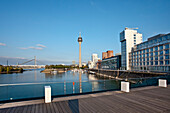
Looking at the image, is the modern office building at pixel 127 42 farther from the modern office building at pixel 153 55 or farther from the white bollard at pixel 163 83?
the white bollard at pixel 163 83

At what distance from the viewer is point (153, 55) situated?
42781mm

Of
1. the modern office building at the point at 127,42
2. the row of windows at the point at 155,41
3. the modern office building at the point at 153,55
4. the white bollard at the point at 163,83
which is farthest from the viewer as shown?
the modern office building at the point at 127,42

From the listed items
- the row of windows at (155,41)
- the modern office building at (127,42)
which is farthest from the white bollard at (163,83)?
the modern office building at (127,42)

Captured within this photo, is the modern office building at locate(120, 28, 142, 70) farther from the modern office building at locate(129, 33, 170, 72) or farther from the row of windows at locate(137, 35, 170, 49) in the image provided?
the row of windows at locate(137, 35, 170, 49)

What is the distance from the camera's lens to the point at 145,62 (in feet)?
152

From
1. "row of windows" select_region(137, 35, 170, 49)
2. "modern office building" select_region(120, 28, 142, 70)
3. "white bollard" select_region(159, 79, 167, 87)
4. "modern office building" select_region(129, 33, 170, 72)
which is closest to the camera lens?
"white bollard" select_region(159, 79, 167, 87)

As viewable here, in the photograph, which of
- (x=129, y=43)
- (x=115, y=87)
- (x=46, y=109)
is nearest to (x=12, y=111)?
(x=46, y=109)

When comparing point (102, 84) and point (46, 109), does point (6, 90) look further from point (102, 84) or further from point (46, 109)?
point (102, 84)

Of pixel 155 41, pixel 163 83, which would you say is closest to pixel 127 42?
pixel 155 41

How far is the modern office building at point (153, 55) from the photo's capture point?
37.9m

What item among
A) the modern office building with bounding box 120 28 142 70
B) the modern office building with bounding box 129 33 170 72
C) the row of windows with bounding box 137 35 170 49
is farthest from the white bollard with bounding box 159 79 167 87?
the modern office building with bounding box 120 28 142 70

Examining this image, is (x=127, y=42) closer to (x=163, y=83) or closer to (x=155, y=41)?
(x=155, y=41)

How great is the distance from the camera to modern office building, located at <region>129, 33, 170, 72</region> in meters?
37.9

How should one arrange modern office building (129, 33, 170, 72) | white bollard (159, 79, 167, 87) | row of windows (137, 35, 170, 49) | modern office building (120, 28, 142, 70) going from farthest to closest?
modern office building (120, 28, 142, 70)
row of windows (137, 35, 170, 49)
modern office building (129, 33, 170, 72)
white bollard (159, 79, 167, 87)
